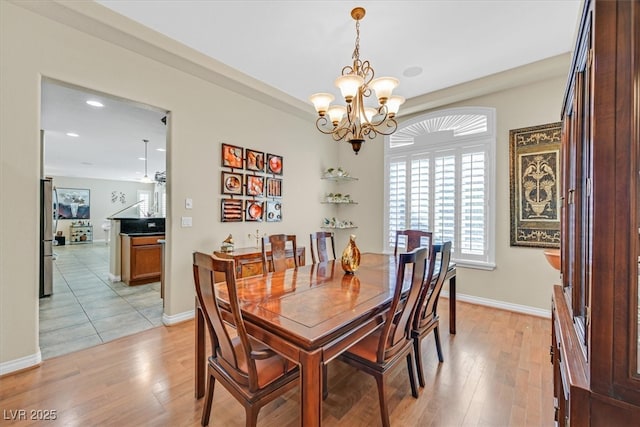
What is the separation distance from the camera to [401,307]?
71.1 inches

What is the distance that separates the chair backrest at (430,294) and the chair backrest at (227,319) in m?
1.21

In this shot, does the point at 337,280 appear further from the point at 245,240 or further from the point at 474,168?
the point at 474,168

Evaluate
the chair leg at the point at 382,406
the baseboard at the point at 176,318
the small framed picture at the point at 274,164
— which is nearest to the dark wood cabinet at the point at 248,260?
the baseboard at the point at 176,318

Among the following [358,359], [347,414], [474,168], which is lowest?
[347,414]

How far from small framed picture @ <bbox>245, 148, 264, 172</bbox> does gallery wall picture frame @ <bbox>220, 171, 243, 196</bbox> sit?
21 cm

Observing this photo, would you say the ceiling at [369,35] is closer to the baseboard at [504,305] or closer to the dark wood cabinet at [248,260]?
the dark wood cabinet at [248,260]

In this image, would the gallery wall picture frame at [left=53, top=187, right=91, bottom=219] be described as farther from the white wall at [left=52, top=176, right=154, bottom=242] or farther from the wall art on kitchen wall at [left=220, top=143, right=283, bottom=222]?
the wall art on kitchen wall at [left=220, top=143, right=283, bottom=222]

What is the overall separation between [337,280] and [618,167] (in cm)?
Result: 168

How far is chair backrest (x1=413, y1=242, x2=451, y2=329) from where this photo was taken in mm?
1938

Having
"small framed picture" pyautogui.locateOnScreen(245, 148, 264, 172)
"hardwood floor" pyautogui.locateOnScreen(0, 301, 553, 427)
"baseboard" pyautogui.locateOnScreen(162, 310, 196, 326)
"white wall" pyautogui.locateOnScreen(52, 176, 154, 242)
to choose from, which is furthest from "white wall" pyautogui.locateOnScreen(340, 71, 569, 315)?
"white wall" pyautogui.locateOnScreen(52, 176, 154, 242)

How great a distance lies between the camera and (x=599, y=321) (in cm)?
75

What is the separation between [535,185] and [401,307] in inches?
109

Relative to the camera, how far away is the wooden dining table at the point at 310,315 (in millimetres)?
1171

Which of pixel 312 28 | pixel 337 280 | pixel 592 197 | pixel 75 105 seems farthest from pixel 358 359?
pixel 75 105
